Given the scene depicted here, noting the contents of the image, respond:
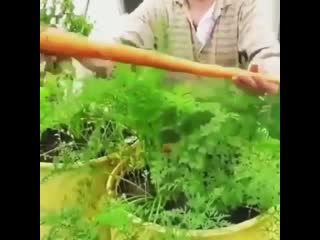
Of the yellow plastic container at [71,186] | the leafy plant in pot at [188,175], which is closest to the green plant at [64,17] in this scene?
the leafy plant in pot at [188,175]

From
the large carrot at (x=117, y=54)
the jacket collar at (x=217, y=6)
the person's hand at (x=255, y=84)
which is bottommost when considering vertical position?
the person's hand at (x=255, y=84)

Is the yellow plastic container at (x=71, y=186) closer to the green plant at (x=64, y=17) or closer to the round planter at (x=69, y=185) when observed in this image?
the round planter at (x=69, y=185)

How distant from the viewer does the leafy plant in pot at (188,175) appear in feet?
4.29

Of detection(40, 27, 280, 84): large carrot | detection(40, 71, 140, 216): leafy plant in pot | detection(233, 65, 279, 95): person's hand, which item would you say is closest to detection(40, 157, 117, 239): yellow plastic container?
detection(40, 71, 140, 216): leafy plant in pot

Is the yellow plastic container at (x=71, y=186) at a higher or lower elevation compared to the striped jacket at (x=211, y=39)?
lower

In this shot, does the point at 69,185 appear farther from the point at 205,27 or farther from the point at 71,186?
the point at 205,27

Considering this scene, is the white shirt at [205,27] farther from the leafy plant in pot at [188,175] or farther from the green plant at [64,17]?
the green plant at [64,17]

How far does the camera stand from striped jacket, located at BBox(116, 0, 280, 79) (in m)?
1.32

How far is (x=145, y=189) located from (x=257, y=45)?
1.21ft
